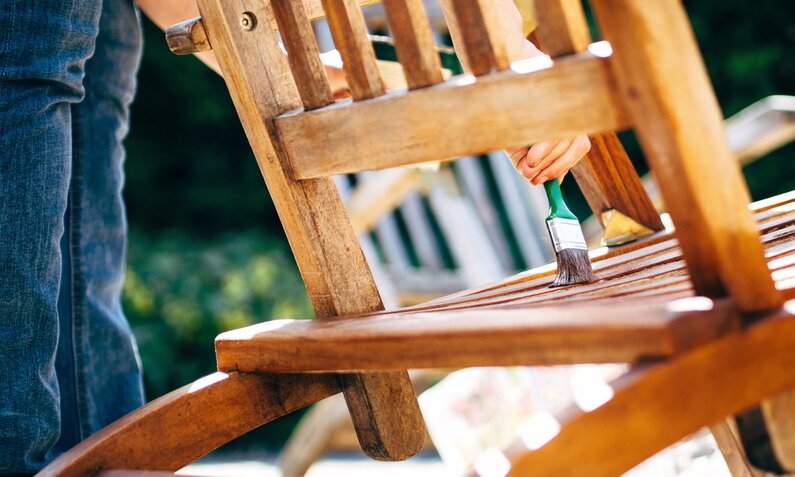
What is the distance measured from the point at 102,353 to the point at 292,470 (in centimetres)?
191

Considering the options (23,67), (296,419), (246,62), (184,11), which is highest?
(184,11)

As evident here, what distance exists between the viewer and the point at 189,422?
0.92m

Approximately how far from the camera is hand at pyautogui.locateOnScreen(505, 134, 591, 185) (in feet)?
3.21

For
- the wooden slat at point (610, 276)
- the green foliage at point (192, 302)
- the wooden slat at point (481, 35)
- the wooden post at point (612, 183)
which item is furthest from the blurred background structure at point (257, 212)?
the wooden slat at point (481, 35)

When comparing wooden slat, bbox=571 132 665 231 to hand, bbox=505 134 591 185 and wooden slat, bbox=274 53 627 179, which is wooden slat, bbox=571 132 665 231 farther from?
wooden slat, bbox=274 53 627 179

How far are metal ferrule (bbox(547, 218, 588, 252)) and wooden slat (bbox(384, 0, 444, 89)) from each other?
0.33m

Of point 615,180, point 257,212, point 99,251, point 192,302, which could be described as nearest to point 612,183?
point 615,180

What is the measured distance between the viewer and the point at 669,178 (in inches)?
25.0

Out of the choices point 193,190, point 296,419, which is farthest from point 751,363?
point 193,190

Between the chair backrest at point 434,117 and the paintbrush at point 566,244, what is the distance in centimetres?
23

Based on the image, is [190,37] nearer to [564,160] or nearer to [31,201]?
[31,201]

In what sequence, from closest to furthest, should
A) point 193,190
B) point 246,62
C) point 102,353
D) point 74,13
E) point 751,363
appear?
point 751,363, point 246,62, point 74,13, point 102,353, point 193,190

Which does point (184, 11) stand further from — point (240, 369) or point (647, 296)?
point (647, 296)

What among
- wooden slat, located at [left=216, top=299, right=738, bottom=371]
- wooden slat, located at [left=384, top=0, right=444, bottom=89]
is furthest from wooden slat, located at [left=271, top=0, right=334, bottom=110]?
wooden slat, located at [left=216, top=299, right=738, bottom=371]
